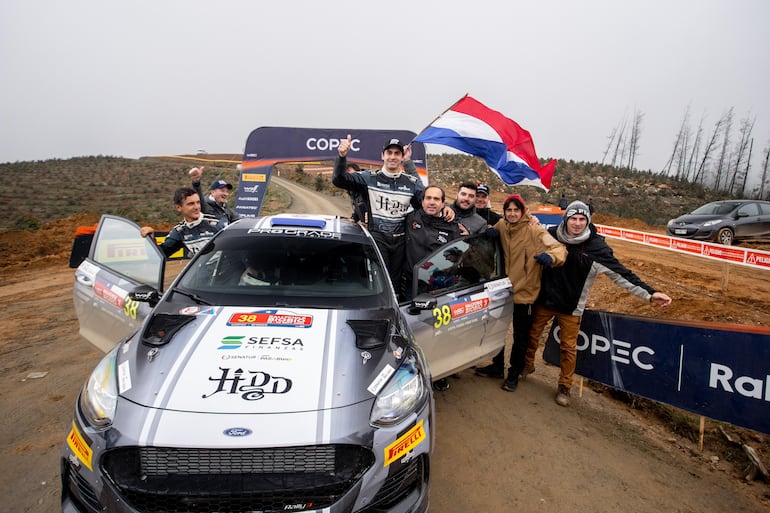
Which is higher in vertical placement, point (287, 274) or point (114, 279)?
point (287, 274)

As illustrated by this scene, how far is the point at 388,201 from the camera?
14.9 ft

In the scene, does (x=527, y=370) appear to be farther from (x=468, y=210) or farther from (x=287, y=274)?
(x=287, y=274)

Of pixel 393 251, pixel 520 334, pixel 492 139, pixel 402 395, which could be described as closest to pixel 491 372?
pixel 520 334

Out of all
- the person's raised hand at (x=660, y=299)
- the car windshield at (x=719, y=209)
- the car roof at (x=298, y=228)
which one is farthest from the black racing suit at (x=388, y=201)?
the car windshield at (x=719, y=209)

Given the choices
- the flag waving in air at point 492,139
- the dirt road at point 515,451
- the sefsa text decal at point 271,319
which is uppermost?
the flag waving in air at point 492,139

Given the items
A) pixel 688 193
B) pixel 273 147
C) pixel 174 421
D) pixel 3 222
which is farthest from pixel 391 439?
pixel 688 193

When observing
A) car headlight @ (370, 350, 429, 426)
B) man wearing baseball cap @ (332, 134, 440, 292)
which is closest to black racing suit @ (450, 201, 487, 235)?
man wearing baseball cap @ (332, 134, 440, 292)

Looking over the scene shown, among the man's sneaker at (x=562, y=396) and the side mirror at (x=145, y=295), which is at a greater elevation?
the side mirror at (x=145, y=295)

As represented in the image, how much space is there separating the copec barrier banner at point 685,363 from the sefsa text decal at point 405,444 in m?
2.76

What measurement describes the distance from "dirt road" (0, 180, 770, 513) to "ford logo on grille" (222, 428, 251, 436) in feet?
5.05

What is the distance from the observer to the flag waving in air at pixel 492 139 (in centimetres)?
612

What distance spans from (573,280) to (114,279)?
4085 mm

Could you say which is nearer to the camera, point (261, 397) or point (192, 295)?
point (261, 397)

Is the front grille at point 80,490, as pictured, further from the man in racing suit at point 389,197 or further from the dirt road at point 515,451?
the man in racing suit at point 389,197
